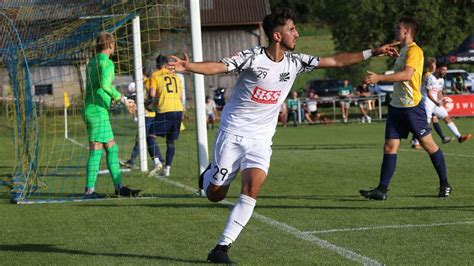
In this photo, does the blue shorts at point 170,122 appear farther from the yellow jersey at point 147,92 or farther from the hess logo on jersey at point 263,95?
the hess logo on jersey at point 263,95

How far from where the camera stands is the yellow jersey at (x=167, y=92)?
14.3m

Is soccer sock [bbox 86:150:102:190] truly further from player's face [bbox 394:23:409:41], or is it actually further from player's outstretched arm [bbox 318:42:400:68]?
player's outstretched arm [bbox 318:42:400:68]

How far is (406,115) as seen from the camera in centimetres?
1043

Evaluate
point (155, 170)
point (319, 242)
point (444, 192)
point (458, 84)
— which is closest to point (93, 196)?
point (155, 170)

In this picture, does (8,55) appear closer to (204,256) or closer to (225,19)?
(204,256)

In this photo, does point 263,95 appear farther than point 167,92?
No

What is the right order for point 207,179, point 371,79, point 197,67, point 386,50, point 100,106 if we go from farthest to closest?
point 100,106, point 371,79, point 386,50, point 207,179, point 197,67

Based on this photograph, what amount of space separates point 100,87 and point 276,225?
3.59 m

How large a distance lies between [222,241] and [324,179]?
21.3 feet

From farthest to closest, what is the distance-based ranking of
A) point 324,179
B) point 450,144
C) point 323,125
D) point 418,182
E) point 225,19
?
point 225,19 → point 323,125 → point 450,144 → point 324,179 → point 418,182

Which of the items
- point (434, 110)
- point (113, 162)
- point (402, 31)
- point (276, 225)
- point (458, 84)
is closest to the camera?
point (276, 225)

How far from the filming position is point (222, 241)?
6.63 meters

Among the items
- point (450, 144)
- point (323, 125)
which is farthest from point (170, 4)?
point (323, 125)

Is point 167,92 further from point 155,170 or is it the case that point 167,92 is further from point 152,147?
point 155,170
